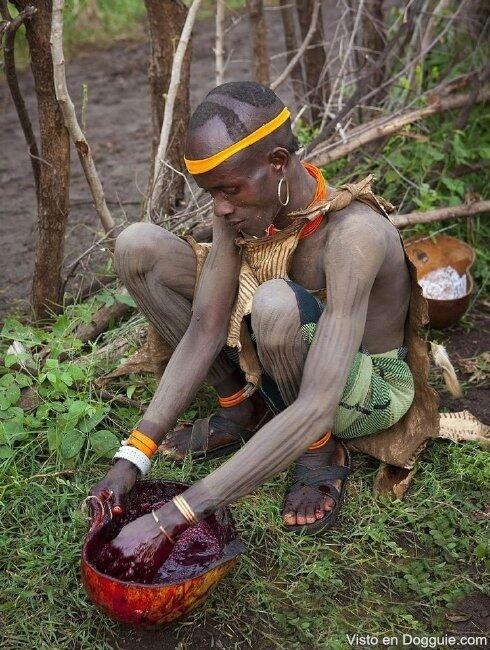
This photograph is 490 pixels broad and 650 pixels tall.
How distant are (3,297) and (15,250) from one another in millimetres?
470

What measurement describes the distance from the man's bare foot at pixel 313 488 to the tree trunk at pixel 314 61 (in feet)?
7.70

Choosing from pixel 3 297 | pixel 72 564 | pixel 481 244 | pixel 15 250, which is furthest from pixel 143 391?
pixel 481 244

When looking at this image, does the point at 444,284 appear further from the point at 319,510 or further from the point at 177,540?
the point at 177,540

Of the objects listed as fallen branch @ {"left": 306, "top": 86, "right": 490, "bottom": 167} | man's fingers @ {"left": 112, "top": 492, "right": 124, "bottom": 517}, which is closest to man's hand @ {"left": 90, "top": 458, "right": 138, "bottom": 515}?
man's fingers @ {"left": 112, "top": 492, "right": 124, "bottom": 517}

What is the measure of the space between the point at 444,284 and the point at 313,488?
1.47m

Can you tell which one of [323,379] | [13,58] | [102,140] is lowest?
[102,140]

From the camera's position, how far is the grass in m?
2.32

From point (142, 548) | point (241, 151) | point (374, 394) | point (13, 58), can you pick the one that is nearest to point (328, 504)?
point (374, 394)

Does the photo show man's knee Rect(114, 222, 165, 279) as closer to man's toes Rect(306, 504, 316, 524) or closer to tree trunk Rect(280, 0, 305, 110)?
man's toes Rect(306, 504, 316, 524)

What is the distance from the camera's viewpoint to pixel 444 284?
382cm

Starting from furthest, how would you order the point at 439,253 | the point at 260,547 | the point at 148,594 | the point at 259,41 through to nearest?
the point at 259,41, the point at 439,253, the point at 260,547, the point at 148,594

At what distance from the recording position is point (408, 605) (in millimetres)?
2385

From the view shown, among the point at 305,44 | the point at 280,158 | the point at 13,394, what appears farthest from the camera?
the point at 305,44

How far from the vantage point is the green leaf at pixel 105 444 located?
111 inches
